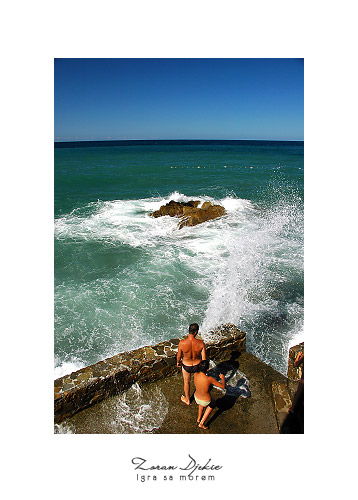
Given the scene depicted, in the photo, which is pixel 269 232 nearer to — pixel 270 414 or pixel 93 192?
pixel 270 414

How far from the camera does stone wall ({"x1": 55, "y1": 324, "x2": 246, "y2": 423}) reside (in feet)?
15.0

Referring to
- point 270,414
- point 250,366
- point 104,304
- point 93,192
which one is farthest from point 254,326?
point 93,192

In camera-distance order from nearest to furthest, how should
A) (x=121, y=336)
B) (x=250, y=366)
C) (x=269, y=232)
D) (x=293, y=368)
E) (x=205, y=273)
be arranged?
(x=293, y=368)
(x=250, y=366)
(x=121, y=336)
(x=205, y=273)
(x=269, y=232)

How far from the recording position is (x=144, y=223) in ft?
57.7

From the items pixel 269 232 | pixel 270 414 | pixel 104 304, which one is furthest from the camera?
pixel 269 232

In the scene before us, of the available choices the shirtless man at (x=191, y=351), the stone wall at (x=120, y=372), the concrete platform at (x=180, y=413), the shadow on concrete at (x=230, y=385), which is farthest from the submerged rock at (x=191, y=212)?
the shirtless man at (x=191, y=351)

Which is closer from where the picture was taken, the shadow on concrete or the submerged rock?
the shadow on concrete

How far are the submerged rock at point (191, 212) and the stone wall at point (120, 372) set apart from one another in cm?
1113

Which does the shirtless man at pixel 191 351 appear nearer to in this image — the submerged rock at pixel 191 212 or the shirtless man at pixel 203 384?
the shirtless man at pixel 203 384

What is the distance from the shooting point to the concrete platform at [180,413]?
14.7 ft

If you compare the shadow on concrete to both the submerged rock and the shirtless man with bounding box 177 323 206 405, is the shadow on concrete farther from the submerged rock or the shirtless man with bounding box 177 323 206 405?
the submerged rock

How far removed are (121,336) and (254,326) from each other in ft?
→ 12.1

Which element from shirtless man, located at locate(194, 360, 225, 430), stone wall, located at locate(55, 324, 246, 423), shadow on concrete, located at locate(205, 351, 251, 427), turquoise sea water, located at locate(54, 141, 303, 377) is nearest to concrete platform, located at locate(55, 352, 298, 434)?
shadow on concrete, located at locate(205, 351, 251, 427)

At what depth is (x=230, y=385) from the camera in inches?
209
